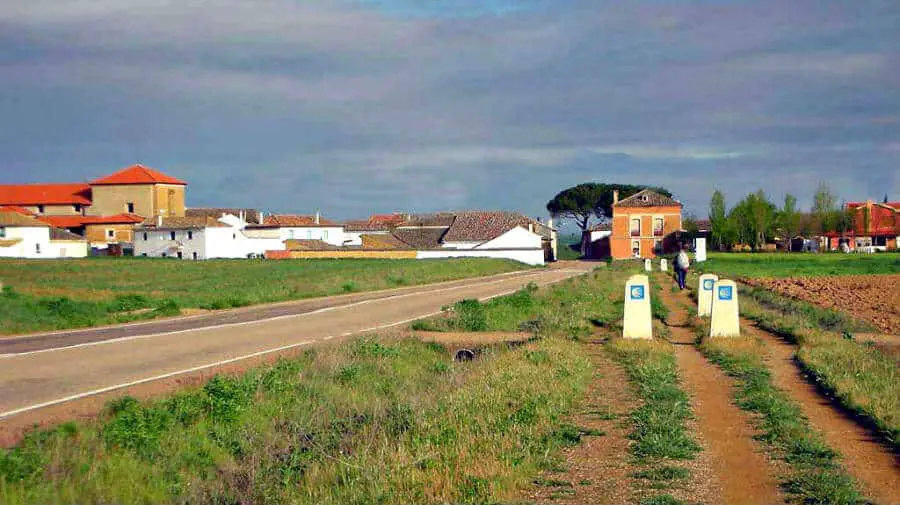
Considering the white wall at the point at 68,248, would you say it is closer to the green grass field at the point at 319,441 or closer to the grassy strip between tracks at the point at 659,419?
the green grass field at the point at 319,441

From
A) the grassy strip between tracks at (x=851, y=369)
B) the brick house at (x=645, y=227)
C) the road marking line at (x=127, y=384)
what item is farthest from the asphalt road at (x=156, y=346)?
the brick house at (x=645, y=227)

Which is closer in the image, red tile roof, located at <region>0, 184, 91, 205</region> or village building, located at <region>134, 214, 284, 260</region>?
village building, located at <region>134, 214, 284, 260</region>

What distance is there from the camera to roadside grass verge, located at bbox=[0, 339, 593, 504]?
8078 mm

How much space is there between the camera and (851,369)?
14305 mm

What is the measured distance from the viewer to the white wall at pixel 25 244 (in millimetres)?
93000

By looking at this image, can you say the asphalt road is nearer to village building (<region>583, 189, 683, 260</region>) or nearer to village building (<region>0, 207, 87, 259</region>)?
village building (<region>0, 207, 87, 259</region>)

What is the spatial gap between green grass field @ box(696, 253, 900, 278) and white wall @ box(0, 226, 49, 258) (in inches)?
2390

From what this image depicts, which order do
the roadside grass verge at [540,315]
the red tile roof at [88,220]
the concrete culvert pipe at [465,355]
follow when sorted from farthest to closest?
the red tile roof at [88,220] → the roadside grass verge at [540,315] → the concrete culvert pipe at [465,355]

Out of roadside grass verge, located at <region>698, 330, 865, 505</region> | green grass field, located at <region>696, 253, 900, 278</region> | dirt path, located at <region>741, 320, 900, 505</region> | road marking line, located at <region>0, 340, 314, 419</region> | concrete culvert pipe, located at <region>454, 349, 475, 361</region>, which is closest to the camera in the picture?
roadside grass verge, located at <region>698, 330, 865, 505</region>

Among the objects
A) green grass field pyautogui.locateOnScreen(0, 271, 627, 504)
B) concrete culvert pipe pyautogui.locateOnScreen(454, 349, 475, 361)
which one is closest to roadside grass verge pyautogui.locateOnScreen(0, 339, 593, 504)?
green grass field pyautogui.locateOnScreen(0, 271, 627, 504)

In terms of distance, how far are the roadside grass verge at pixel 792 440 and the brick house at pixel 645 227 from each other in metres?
89.4

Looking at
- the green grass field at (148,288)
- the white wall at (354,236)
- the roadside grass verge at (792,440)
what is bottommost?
the roadside grass verge at (792,440)

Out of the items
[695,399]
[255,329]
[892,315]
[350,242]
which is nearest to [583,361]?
[695,399]

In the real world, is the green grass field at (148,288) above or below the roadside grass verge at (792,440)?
above
